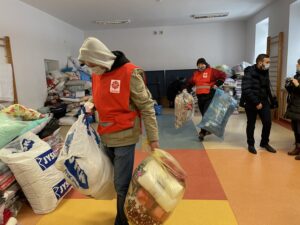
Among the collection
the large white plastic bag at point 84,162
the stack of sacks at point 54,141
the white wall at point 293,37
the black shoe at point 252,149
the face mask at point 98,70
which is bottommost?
the black shoe at point 252,149

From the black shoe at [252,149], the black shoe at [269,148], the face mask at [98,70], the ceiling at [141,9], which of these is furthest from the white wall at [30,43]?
the black shoe at [269,148]

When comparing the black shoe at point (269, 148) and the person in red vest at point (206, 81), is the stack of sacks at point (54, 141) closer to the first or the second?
the person in red vest at point (206, 81)

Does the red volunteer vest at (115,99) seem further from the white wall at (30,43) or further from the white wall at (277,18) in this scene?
the white wall at (277,18)

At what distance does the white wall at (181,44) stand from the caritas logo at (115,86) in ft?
A: 22.1

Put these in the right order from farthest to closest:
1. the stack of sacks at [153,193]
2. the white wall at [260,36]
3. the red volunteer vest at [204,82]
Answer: the white wall at [260,36], the red volunteer vest at [204,82], the stack of sacks at [153,193]

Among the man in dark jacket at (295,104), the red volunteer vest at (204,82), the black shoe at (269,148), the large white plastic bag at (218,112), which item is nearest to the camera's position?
the man in dark jacket at (295,104)

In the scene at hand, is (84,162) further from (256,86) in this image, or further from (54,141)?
(256,86)

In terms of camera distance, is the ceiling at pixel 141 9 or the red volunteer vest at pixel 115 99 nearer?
the red volunteer vest at pixel 115 99

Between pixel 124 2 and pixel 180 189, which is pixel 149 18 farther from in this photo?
pixel 180 189

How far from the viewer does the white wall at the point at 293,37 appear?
475 cm

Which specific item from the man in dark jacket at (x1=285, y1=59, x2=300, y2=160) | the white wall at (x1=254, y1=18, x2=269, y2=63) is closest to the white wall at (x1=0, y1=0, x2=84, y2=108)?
the man in dark jacket at (x1=285, y1=59, x2=300, y2=160)

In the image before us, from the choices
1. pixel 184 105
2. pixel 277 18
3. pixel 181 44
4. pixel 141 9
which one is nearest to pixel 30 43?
pixel 141 9

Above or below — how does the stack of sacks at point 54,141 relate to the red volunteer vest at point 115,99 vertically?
below

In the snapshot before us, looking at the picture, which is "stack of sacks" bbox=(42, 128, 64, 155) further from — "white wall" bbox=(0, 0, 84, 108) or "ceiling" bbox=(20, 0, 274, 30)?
"ceiling" bbox=(20, 0, 274, 30)
